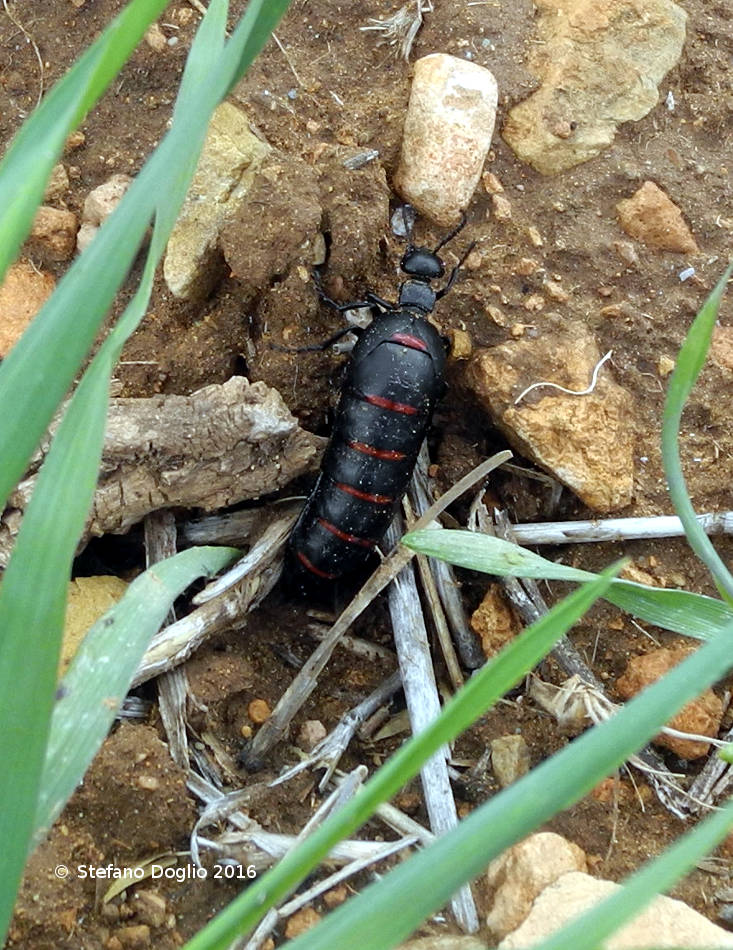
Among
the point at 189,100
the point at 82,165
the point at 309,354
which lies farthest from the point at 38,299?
the point at 189,100

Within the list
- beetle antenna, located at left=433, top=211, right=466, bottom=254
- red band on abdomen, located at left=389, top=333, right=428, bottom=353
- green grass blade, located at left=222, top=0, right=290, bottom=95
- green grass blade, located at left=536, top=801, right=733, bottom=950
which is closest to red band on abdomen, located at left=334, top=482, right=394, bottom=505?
A: red band on abdomen, located at left=389, top=333, right=428, bottom=353

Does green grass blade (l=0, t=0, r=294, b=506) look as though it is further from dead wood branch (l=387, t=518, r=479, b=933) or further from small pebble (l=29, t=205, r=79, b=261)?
small pebble (l=29, t=205, r=79, b=261)

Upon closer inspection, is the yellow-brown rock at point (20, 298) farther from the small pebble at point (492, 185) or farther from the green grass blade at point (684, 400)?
the green grass blade at point (684, 400)

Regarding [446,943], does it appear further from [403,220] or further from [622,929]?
[403,220]

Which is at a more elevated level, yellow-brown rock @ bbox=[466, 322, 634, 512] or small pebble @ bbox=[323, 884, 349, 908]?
yellow-brown rock @ bbox=[466, 322, 634, 512]

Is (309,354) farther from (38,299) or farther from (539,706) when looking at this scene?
(539,706)

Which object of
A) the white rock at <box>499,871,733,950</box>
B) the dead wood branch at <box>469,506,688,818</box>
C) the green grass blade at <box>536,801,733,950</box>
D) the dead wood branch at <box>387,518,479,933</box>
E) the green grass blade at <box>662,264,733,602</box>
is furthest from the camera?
the dead wood branch at <box>469,506,688,818</box>
